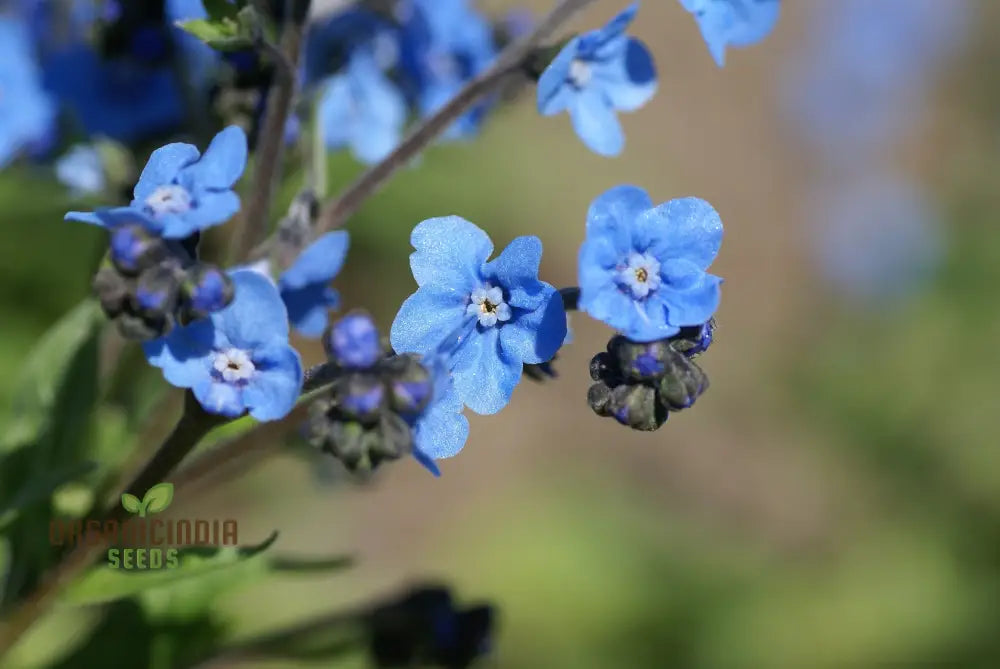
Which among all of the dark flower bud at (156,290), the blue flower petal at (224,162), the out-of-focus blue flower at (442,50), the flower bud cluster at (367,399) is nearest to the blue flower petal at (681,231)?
the flower bud cluster at (367,399)

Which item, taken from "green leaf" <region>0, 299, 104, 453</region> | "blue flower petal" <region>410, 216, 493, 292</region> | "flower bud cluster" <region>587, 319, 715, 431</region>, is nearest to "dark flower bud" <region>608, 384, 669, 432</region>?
"flower bud cluster" <region>587, 319, 715, 431</region>

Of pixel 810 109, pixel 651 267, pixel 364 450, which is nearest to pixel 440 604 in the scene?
pixel 364 450

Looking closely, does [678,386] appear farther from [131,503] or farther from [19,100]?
[19,100]

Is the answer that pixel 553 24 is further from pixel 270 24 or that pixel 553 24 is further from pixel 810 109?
pixel 810 109

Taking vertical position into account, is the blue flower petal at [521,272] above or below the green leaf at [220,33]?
above

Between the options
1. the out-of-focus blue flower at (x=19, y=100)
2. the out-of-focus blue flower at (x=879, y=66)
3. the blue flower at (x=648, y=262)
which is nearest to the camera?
the blue flower at (x=648, y=262)

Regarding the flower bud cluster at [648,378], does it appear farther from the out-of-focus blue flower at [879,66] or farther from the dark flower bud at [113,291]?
the out-of-focus blue flower at [879,66]
